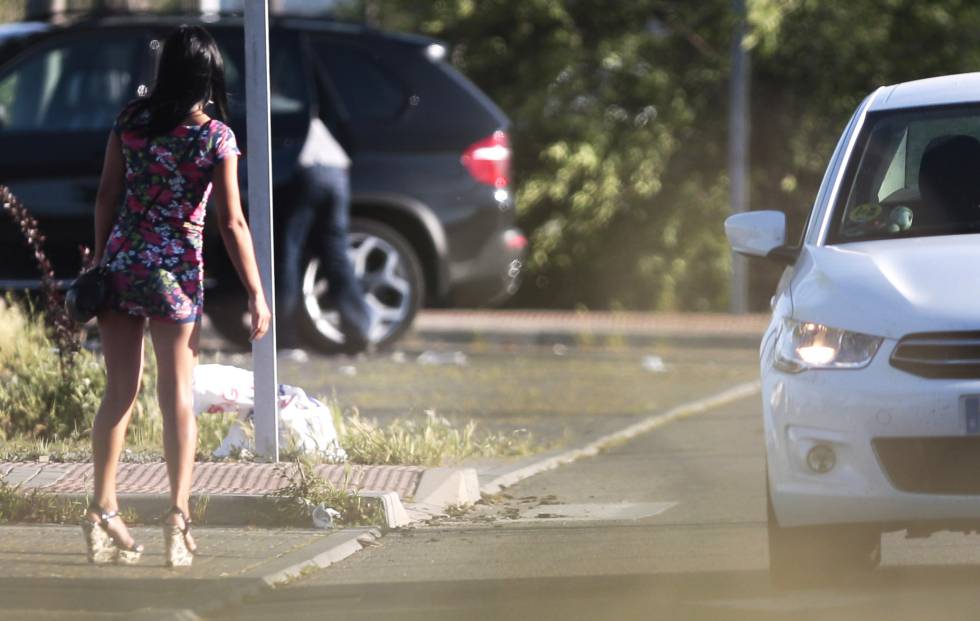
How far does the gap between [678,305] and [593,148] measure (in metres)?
2.28

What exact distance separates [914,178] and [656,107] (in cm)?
1637

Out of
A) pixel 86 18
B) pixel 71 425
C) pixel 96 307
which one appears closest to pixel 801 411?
pixel 96 307

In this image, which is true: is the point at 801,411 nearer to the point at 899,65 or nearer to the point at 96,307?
the point at 96,307

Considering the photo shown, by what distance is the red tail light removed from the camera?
1358 cm

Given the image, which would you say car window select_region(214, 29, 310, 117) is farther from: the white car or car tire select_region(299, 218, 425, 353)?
the white car

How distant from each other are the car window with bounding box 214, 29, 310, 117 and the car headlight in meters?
7.70

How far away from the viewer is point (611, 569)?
260 inches

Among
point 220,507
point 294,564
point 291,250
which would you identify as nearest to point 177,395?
point 294,564

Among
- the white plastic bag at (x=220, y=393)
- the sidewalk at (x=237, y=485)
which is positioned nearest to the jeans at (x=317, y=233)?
the white plastic bag at (x=220, y=393)

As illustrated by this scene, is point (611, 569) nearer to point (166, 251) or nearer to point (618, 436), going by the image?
point (166, 251)

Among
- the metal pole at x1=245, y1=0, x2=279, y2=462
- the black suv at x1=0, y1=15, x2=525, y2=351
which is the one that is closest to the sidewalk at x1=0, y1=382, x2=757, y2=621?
the metal pole at x1=245, y1=0, x2=279, y2=462

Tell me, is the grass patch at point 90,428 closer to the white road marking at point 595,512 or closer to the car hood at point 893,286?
the white road marking at point 595,512

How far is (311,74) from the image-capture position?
44.1 ft

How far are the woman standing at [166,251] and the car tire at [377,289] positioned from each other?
22.7ft
